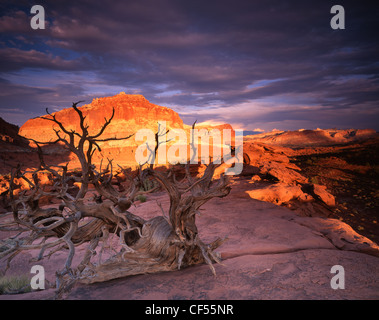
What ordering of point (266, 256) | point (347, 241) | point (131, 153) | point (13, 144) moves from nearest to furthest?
point (266, 256)
point (347, 241)
point (13, 144)
point (131, 153)

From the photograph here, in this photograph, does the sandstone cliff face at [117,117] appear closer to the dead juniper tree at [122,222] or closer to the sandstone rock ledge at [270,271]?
the sandstone rock ledge at [270,271]

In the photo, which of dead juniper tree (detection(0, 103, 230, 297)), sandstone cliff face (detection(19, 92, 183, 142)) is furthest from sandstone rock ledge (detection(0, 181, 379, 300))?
sandstone cliff face (detection(19, 92, 183, 142))

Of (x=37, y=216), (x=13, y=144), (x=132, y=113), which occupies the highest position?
(x=132, y=113)

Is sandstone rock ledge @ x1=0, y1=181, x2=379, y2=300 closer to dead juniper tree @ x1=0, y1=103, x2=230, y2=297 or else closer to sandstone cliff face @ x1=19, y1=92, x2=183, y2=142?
dead juniper tree @ x1=0, y1=103, x2=230, y2=297

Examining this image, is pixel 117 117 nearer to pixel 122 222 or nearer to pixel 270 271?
pixel 122 222

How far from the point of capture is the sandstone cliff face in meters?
76.2

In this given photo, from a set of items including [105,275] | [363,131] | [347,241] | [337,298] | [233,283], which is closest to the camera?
[337,298]

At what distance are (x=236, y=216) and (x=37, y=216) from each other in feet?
16.7

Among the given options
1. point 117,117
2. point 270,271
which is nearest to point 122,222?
point 270,271

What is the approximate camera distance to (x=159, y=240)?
3.79 meters

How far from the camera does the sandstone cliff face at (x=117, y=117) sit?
76250 millimetres
